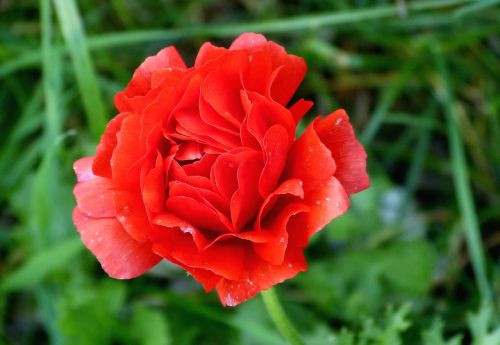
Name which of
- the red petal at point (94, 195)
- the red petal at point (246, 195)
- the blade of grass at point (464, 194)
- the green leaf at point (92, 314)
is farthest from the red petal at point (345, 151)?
the green leaf at point (92, 314)

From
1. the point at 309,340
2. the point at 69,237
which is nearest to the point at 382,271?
the point at 309,340

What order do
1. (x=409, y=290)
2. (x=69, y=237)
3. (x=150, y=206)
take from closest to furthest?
1. (x=150, y=206)
2. (x=409, y=290)
3. (x=69, y=237)

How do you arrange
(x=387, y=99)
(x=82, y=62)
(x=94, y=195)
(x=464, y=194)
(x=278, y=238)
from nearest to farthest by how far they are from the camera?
(x=278, y=238)
(x=94, y=195)
(x=82, y=62)
(x=464, y=194)
(x=387, y=99)

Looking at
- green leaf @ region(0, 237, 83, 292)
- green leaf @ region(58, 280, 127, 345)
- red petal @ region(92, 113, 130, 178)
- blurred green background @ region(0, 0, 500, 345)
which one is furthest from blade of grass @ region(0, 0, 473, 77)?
red petal @ region(92, 113, 130, 178)

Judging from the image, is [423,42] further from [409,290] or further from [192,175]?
[192,175]

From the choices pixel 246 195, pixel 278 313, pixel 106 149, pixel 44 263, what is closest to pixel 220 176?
pixel 246 195

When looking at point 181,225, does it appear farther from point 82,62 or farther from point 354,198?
point 354,198

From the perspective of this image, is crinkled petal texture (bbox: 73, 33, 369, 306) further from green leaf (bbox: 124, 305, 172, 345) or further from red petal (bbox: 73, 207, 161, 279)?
green leaf (bbox: 124, 305, 172, 345)
